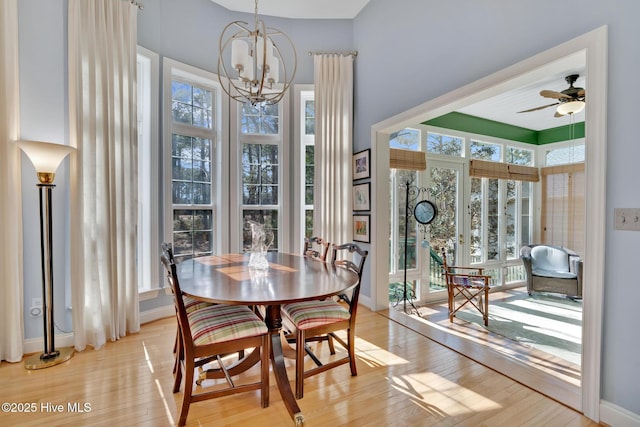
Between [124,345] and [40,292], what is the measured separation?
2.65 feet

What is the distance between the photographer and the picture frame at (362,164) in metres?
3.56

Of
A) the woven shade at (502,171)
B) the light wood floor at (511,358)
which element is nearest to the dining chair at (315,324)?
the light wood floor at (511,358)

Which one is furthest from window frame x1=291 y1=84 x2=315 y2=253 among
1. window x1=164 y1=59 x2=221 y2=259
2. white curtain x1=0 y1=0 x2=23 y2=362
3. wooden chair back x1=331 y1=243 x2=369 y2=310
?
white curtain x1=0 y1=0 x2=23 y2=362

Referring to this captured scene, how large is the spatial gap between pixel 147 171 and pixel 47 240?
3.67 feet

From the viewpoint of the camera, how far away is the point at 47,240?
2240 mm

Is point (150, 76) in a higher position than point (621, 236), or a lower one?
higher

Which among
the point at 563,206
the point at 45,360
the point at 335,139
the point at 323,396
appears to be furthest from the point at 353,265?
the point at 563,206

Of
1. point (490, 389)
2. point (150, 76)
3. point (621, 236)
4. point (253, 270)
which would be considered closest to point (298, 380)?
point (253, 270)

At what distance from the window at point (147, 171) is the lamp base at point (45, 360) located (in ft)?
2.66

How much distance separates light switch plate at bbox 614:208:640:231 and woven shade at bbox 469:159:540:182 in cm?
341

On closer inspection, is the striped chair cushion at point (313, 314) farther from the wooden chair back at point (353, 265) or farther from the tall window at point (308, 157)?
the tall window at point (308, 157)

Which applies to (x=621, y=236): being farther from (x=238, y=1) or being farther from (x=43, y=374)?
(x=238, y=1)

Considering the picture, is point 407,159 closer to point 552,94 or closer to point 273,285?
point 552,94

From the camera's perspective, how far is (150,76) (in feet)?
10.1
